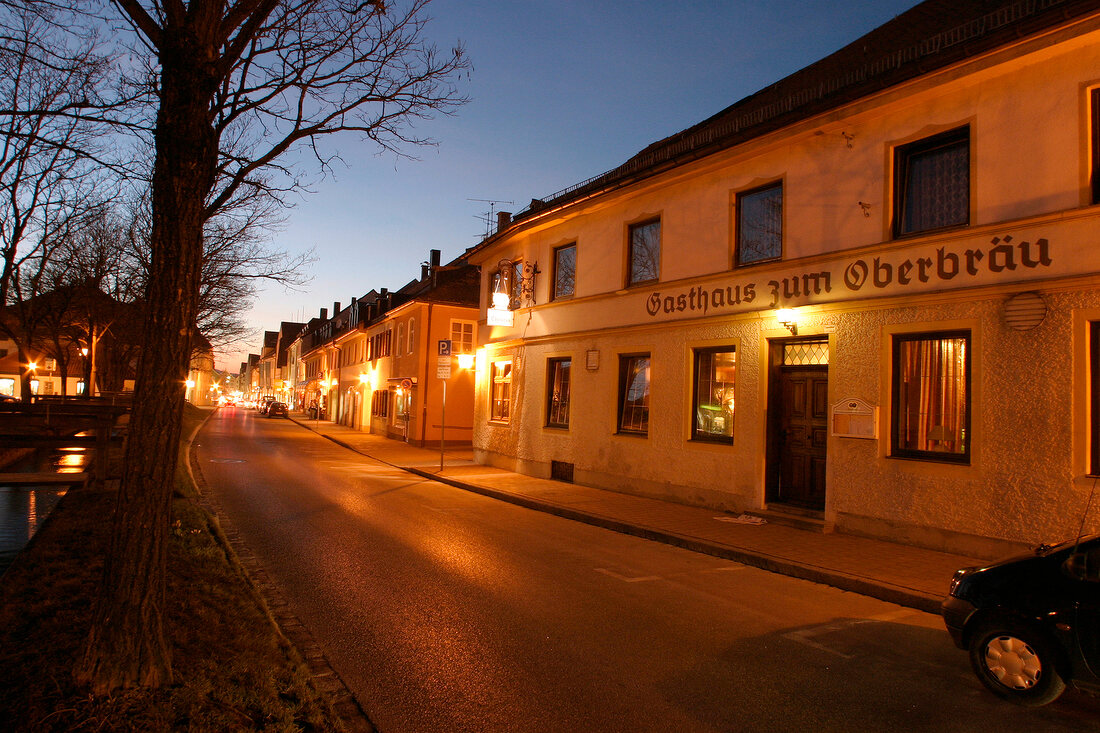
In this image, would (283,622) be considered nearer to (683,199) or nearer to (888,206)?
(888,206)

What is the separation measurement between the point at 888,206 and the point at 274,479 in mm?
13780

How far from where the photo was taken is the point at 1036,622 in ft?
14.2

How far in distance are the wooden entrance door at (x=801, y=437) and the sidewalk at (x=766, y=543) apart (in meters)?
0.76

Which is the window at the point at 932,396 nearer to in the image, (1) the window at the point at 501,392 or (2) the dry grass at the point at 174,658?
(2) the dry grass at the point at 174,658

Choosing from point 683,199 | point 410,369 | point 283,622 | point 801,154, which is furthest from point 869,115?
point 410,369

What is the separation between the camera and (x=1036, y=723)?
412 cm

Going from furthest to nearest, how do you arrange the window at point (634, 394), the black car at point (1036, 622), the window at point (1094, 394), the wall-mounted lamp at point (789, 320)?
the window at point (634, 394) → the wall-mounted lamp at point (789, 320) → the window at point (1094, 394) → the black car at point (1036, 622)

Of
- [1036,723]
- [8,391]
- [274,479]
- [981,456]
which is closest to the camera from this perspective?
[1036,723]

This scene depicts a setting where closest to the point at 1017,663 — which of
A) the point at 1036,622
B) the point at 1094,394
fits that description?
the point at 1036,622

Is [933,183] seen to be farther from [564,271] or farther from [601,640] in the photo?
[564,271]

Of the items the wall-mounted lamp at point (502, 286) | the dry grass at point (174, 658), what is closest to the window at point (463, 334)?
the wall-mounted lamp at point (502, 286)

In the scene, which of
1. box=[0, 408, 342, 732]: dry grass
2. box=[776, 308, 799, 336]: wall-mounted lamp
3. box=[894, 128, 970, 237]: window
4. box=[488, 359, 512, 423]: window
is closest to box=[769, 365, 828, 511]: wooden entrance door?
box=[776, 308, 799, 336]: wall-mounted lamp

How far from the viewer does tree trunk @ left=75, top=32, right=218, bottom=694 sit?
347 centimetres

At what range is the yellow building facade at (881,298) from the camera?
25.8 ft
